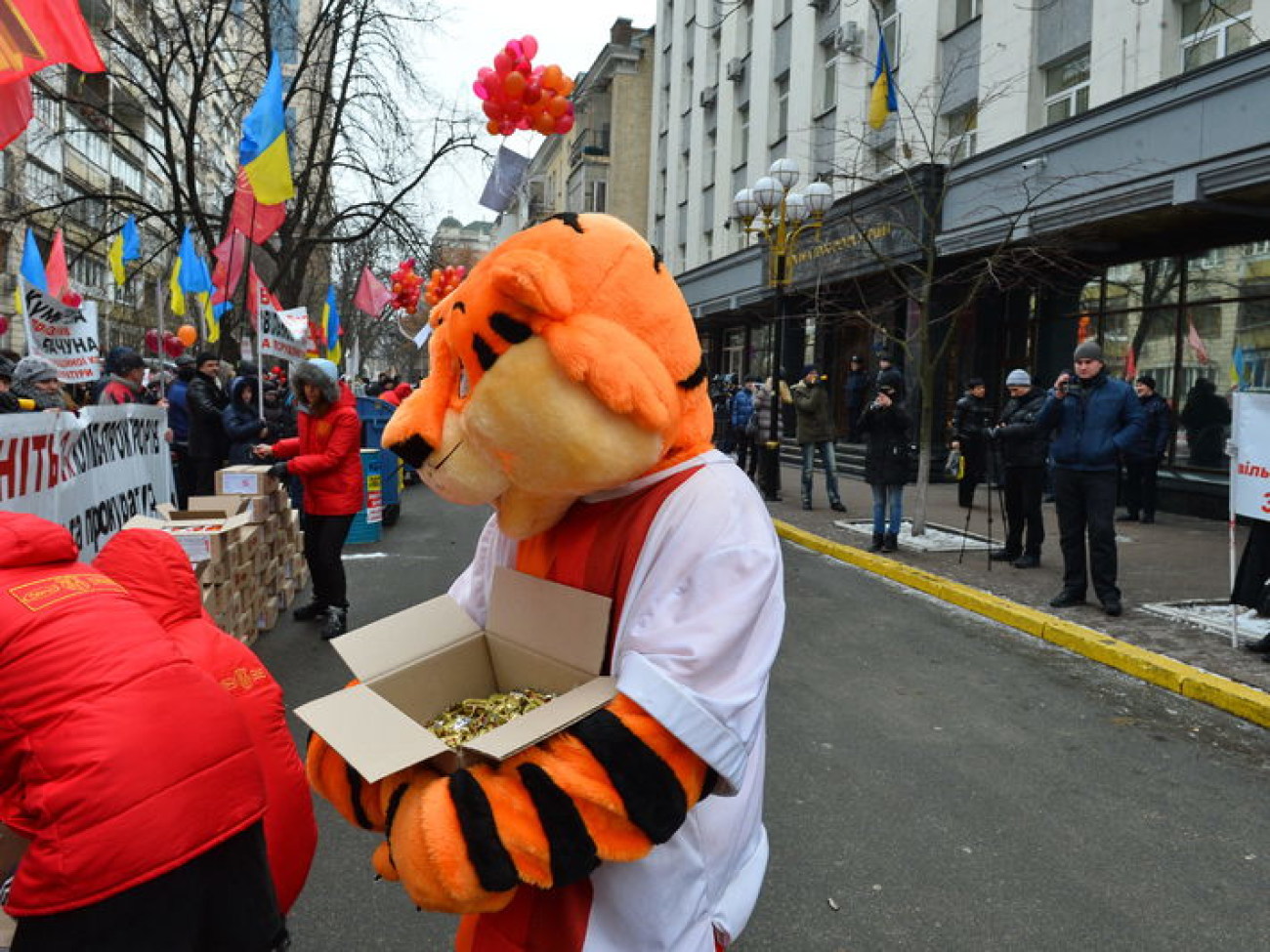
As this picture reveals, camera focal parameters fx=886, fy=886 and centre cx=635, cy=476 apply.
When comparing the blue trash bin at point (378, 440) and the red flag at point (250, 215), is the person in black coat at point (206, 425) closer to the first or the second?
the red flag at point (250, 215)

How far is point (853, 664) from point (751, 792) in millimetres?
4328

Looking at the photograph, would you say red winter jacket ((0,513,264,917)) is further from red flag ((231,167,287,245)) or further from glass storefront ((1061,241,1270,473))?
glass storefront ((1061,241,1270,473))

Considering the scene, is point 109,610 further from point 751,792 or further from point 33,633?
point 751,792

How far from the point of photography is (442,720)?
62.6 inches

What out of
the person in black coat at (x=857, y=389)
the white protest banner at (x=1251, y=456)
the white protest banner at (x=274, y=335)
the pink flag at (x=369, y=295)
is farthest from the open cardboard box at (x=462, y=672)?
the pink flag at (x=369, y=295)

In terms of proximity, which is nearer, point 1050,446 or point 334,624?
point 334,624

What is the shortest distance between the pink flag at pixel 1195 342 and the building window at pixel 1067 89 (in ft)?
10.9

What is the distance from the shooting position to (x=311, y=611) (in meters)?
6.26

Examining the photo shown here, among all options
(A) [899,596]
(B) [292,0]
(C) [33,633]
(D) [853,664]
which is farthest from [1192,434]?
(B) [292,0]

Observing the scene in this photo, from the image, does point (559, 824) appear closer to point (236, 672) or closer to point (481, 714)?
point (481, 714)

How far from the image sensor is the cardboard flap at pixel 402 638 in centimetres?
152

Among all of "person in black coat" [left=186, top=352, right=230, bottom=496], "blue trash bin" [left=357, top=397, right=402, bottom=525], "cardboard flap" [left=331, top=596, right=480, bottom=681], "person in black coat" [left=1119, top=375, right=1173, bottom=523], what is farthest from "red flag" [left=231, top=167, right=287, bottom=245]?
"person in black coat" [left=1119, top=375, right=1173, bottom=523]

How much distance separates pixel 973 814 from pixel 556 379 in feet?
10.4

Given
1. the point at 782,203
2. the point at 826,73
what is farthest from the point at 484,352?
the point at 826,73
